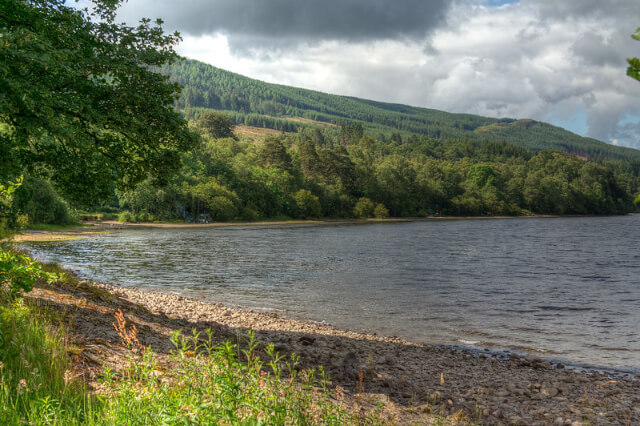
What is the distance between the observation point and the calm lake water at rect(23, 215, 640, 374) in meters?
17.7

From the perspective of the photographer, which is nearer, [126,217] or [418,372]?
[418,372]

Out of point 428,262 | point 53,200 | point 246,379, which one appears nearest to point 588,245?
point 428,262

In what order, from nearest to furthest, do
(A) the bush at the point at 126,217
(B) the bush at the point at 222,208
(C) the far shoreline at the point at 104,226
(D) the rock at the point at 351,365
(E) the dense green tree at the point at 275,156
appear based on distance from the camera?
(D) the rock at the point at 351,365 < (C) the far shoreline at the point at 104,226 < (A) the bush at the point at 126,217 < (B) the bush at the point at 222,208 < (E) the dense green tree at the point at 275,156

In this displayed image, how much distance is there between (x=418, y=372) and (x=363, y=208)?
13157cm

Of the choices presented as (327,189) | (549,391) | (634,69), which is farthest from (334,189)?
(634,69)

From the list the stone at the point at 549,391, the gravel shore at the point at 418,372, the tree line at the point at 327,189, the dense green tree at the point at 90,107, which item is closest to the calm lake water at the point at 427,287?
the gravel shore at the point at 418,372

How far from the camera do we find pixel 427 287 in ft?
91.7

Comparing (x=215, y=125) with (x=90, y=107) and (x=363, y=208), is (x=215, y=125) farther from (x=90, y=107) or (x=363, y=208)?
(x=90, y=107)

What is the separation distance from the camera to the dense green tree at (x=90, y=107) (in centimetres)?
1108

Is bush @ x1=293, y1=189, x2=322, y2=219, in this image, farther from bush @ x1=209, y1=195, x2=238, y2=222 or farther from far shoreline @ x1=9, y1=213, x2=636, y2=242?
bush @ x1=209, y1=195, x2=238, y2=222

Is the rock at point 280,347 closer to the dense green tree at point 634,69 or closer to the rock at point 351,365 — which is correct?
the rock at point 351,365

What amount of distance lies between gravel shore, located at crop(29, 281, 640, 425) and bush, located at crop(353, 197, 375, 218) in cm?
12640

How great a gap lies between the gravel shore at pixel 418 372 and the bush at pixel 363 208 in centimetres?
12640

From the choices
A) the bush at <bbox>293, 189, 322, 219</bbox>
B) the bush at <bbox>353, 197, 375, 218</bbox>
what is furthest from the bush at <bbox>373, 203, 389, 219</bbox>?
the bush at <bbox>293, 189, 322, 219</bbox>
